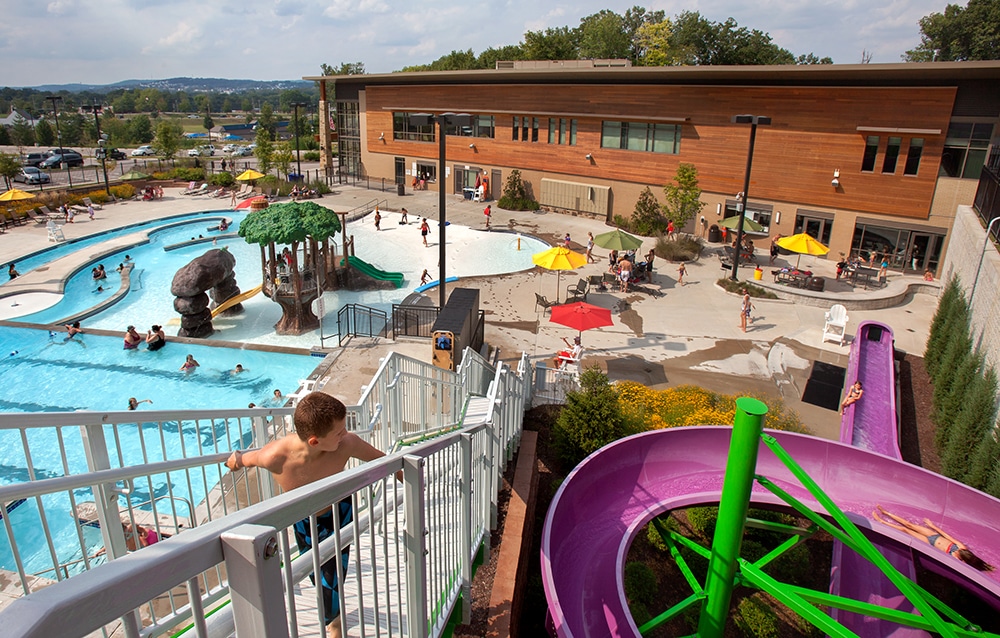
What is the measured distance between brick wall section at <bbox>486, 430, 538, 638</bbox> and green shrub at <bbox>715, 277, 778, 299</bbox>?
1588 centimetres

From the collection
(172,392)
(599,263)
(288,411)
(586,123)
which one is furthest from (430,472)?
(586,123)

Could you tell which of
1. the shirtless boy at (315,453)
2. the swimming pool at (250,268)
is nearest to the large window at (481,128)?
the swimming pool at (250,268)

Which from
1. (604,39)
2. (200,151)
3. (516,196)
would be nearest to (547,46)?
(604,39)

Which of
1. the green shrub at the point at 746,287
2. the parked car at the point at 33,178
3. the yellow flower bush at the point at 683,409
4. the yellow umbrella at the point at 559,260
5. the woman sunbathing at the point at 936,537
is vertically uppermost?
the yellow umbrella at the point at 559,260

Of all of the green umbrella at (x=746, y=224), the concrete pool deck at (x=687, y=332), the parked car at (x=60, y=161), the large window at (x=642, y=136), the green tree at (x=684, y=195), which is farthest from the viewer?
the parked car at (x=60, y=161)

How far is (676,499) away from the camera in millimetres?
8695

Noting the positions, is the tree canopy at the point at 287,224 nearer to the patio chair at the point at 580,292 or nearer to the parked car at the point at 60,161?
the patio chair at the point at 580,292

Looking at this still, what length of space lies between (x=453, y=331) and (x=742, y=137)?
2080 cm

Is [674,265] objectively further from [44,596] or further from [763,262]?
[44,596]

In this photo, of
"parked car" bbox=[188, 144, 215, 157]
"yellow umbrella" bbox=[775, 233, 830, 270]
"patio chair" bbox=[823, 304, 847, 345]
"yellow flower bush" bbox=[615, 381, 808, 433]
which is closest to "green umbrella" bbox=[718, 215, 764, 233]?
"yellow umbrella" bbox=[775, 233, 830, 270]

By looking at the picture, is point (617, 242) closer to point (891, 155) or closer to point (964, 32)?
point (891, 155)

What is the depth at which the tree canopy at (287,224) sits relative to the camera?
18.1 meters

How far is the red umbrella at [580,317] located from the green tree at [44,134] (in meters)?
98.1

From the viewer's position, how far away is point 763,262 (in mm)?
26125
